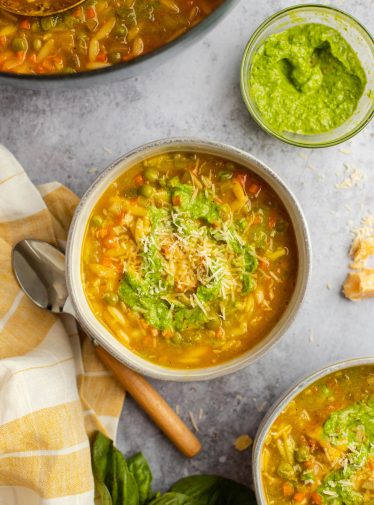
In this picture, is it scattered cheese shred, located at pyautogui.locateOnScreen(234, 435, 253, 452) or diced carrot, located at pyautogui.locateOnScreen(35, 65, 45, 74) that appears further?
scattered cheese shred, located at pyautogui.locateOnScreen(234, 435, 253, 452)

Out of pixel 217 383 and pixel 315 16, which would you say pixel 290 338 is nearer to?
pixel 217 383

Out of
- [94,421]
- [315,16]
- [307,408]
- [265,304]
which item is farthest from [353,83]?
[94,421]

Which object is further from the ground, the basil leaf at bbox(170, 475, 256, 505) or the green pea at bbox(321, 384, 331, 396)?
the green pea at bbox(321, 384, 331, 396)

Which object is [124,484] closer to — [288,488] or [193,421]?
[193,421]

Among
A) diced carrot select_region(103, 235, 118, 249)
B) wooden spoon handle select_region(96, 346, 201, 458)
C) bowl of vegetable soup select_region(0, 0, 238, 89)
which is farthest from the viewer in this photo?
wooden spoon handle select_region(96, 346, 201, 458)

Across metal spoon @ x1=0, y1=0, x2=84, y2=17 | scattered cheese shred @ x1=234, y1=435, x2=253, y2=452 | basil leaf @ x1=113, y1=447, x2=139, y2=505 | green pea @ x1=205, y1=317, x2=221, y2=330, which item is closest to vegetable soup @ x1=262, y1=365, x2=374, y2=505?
scattered cheese shred @ x1=234, y1=435, x2=253, y2=452

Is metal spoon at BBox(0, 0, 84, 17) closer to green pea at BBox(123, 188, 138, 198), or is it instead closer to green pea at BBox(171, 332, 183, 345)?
green pea at BBox(123, 188, 138, 198)

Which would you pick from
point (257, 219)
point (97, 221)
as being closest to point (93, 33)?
point (97, 221)
